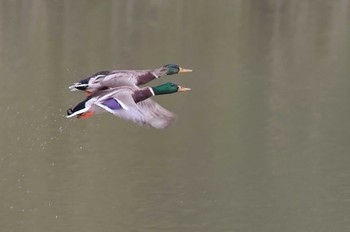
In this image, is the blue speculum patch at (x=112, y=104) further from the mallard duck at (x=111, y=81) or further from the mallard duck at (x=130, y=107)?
the mallard duck at (x=111, y=81)

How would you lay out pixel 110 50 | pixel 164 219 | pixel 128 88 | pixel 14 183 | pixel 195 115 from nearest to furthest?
1. pixel 128 88
2. pixel 164 219
3. pixel 14 183
4. pixel 195 115
5. pixel 110 50

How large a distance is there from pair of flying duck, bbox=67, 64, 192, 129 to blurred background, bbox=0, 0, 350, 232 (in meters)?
10.4

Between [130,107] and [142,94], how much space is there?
0.43 meters

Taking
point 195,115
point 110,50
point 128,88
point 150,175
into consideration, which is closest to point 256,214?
point 150,175

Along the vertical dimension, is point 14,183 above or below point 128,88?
below

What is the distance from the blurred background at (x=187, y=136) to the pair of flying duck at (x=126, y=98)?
1040 cm

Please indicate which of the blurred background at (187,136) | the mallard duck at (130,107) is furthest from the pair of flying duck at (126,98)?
the blurred background at (187,136)

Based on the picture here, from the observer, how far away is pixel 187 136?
26.9 meters

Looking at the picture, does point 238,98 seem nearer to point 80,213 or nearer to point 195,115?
point 195,115

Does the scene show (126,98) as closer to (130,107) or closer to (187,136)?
(130,107)

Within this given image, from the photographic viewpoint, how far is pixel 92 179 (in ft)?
75.5

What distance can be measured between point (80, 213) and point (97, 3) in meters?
27.5

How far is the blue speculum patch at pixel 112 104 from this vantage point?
28.4ft

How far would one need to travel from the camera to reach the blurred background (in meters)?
21.2
